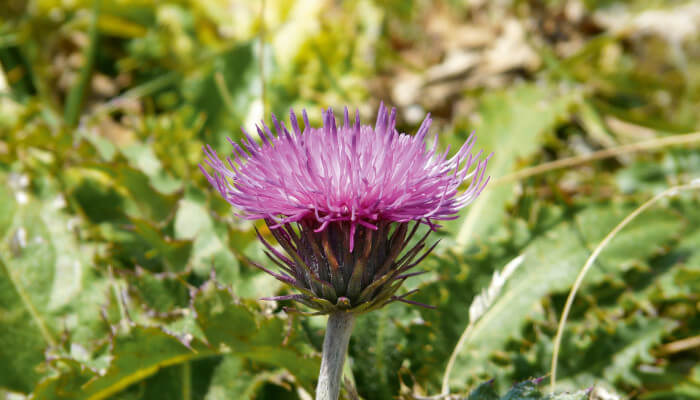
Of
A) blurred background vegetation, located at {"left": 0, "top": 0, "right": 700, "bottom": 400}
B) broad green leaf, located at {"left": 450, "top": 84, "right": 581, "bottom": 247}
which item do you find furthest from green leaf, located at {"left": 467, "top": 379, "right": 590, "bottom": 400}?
broad green leaf, located at {"left": 450, "top": 84, "right": 581, "bottom": 247}

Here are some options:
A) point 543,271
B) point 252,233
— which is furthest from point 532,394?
point 252,233

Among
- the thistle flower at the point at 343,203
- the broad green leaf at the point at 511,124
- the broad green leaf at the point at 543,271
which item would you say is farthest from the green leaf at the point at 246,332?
the broad green leaf at the point at 511,124

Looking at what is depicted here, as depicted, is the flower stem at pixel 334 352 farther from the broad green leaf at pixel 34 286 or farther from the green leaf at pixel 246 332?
the broad green leaf at pixel 34 286

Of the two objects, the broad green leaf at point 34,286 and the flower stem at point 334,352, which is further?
the broad green leaf at point 34,286

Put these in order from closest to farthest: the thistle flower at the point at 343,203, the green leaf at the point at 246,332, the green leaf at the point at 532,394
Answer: the thistle flower at the point at 343,203 < the green leaf at the point at 532,394 < the green leaf at the point at 246,332

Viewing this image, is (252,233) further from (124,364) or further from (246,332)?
(124,364)

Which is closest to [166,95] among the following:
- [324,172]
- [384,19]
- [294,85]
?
[294,85]

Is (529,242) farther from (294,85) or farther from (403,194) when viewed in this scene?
(294,85)
